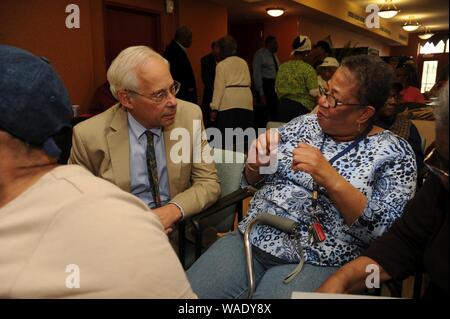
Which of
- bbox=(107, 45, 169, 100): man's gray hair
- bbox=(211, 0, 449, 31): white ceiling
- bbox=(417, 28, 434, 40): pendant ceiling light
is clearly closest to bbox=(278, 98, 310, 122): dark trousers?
bbox=(107, 45, 169, 100): man's gray hair

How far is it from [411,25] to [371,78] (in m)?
12.6

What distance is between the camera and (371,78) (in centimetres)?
129

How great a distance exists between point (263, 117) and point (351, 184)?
5.53 metres

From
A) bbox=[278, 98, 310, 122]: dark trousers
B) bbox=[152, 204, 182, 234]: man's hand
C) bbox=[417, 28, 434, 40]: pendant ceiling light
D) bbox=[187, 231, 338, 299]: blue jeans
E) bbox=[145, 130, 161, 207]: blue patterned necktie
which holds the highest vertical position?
bbox=[417, 28, 434, 40]: pendant ceiling light

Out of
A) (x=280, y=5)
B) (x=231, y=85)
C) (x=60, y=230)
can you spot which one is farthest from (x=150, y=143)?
(x=280, y=5)

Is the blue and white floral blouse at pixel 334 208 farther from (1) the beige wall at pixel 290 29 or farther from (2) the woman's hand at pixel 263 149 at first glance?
(1) the beige wall at pixel 290 29

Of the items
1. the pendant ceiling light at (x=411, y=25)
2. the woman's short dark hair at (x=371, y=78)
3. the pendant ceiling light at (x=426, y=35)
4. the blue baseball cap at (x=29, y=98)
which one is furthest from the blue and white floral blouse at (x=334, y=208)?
the pendant ceiling light at (x=426, y=35)

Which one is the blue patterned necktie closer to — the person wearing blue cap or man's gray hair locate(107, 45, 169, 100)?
man's gray hair locate(107, 45, 169, 100)

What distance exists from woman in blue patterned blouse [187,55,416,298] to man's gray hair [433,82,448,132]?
55 centimetres

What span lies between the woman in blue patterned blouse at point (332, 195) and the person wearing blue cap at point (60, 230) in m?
0.60

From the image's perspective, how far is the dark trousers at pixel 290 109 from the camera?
3791mm

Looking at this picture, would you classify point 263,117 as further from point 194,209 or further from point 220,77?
point 194,209

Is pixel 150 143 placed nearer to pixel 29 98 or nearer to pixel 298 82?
pixel 29 98

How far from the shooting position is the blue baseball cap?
709 mm
